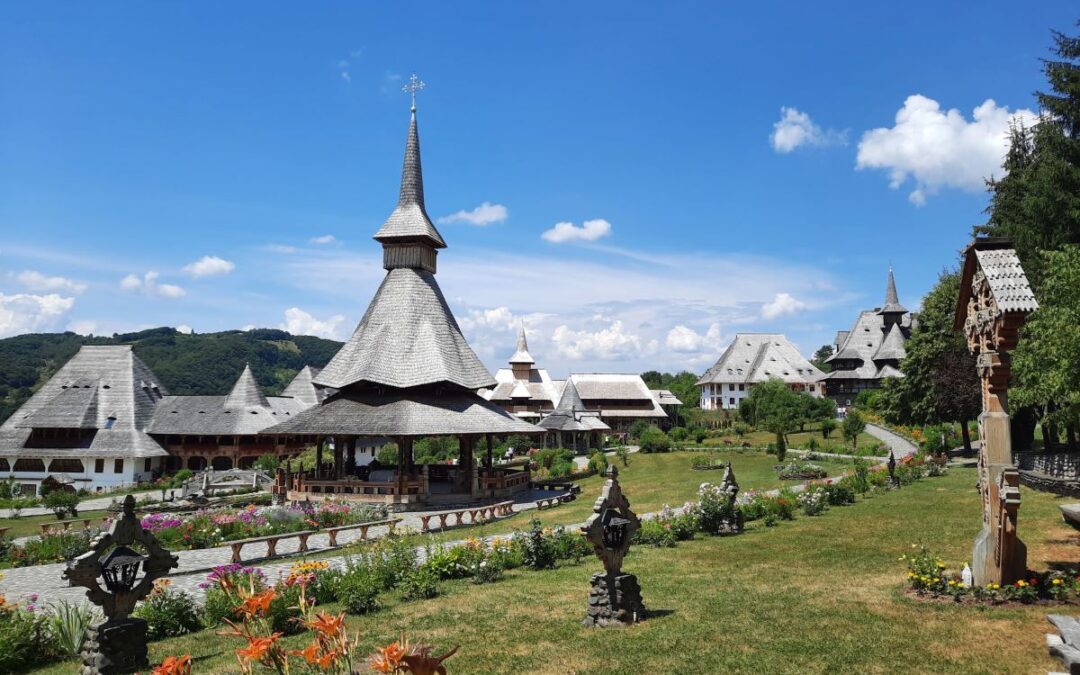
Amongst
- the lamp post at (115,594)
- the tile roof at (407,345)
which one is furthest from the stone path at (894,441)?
the lamp post at (115,594)

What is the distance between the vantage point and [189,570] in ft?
52.6

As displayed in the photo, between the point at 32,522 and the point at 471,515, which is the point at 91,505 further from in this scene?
the point at 471,515

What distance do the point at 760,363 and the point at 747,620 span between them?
76.9 meters

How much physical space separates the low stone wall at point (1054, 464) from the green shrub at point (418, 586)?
18.3 metres

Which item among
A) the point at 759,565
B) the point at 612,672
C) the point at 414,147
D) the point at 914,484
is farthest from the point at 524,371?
the point at 612,672

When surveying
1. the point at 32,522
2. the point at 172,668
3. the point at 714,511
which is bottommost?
the point at 32,522

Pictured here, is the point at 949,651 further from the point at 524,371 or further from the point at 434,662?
the point at 524,371

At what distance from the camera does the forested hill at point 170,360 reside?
108250 mm

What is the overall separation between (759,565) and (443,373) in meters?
17.9

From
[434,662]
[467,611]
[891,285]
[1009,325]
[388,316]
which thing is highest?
[891,285]

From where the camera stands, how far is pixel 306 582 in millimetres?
11398

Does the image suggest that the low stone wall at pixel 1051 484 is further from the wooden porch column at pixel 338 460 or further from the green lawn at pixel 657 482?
the wooden porch column at pixel 338 460

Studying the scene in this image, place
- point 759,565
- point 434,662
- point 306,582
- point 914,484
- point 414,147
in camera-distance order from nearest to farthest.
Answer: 1. point 434,662
2. point 306,582
3. point 759,565
4. point 914,484
5. point 414,147

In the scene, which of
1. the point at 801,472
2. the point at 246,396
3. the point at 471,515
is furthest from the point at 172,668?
the point at 246,396
